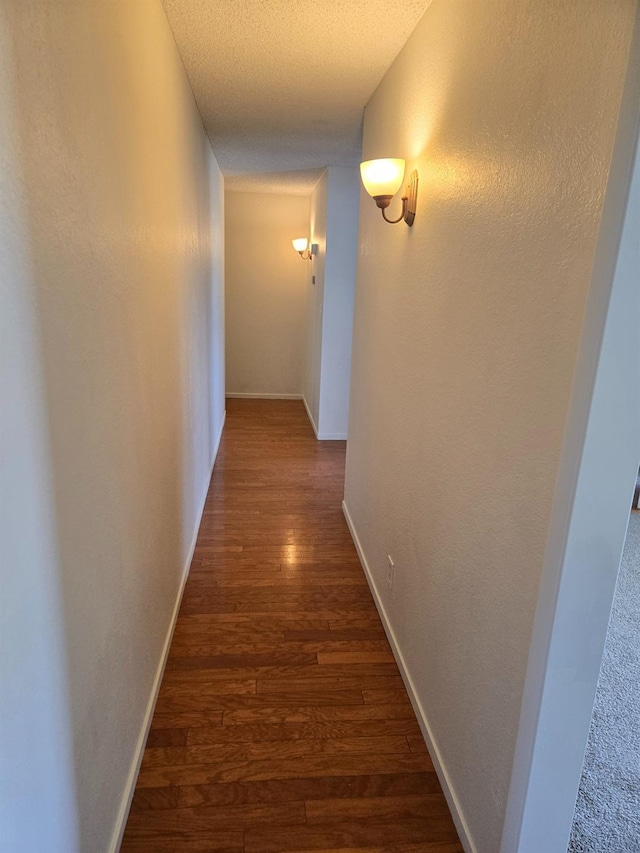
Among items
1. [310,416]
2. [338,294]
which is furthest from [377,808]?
[310,416]

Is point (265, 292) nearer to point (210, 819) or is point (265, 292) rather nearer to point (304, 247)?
point (304, 247)

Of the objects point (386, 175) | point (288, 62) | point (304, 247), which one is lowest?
point (304, 247)

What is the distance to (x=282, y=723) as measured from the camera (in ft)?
6.27

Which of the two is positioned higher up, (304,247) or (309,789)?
(304,247)

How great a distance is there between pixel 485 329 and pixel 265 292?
→ 5.61 m

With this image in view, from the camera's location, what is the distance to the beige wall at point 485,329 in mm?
1032

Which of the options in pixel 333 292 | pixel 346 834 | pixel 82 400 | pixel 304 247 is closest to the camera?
pixel 82 400

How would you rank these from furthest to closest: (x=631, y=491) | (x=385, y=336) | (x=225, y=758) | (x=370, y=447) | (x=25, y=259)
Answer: (x=370, y=447) → (x=385, y=336) → (x=225, y=758) → (x=631, y=491) → (x=25, y=259)

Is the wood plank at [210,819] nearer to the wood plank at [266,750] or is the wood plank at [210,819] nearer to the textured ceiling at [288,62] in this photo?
the wood plank at [266,750]

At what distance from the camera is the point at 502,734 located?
1288 millimetres

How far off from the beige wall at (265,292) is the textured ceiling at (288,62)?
2.47 meters

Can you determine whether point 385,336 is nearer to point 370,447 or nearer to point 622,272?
point 370,447

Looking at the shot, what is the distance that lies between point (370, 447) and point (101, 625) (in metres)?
1.72

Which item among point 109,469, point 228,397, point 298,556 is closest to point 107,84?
point 109,469
